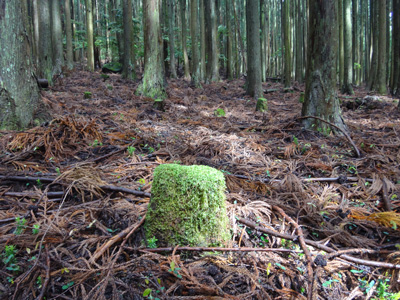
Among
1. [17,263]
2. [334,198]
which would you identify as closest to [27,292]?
[17,263]

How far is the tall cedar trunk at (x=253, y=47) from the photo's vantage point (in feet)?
30.4

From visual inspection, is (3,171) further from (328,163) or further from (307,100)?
(307,100)

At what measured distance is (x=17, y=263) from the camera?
165 cm

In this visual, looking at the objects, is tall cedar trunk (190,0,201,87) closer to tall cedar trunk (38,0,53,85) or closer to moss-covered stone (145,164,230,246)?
tall cedar trunk (38,0,53,85)

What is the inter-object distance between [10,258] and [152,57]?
22.7ft

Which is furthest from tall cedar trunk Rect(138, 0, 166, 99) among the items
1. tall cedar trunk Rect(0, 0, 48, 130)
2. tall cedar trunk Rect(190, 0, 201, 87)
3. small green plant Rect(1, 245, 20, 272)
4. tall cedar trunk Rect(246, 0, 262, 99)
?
small green plant Rect(1, 245, 20, 272)

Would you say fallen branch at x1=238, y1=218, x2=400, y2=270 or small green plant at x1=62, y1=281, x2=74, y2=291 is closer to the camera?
small green plant at x1=62, y1=281, x2=74, y2=291

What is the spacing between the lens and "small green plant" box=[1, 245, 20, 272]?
1.61 m

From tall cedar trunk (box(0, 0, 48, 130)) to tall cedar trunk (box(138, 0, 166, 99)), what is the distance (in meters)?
3.74

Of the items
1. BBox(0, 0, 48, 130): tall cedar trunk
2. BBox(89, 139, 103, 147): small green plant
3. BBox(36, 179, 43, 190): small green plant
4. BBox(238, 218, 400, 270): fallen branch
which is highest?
BBox(0, 0, 48, 130): tall cedar trunk

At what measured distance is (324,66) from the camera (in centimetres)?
459

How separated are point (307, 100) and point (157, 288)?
4.20 metres

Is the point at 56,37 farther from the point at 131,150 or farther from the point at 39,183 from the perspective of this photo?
the point at 39,183

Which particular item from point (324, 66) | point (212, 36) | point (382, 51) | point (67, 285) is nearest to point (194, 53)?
point (212, 36)
